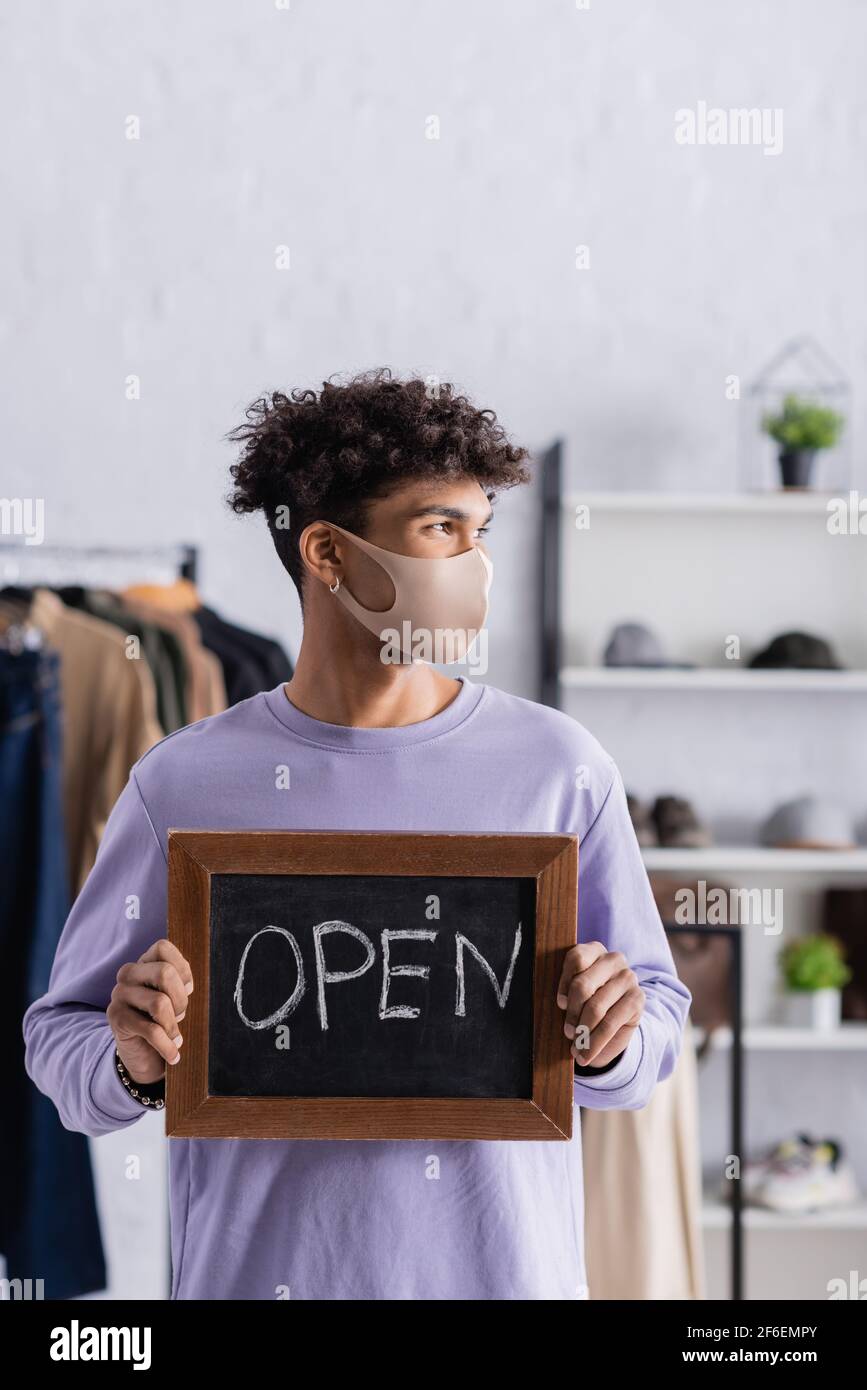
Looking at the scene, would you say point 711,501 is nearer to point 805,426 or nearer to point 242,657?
point 805,426

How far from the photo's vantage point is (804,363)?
9.43 ft

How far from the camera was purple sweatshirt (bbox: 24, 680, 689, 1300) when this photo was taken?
1077 millimetres

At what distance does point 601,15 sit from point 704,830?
5.70 ft

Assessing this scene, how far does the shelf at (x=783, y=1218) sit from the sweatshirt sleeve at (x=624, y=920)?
162cm

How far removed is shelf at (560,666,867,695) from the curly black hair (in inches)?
57.8

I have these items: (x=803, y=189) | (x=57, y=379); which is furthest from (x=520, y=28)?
(x=57, y=379)

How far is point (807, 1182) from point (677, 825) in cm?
76

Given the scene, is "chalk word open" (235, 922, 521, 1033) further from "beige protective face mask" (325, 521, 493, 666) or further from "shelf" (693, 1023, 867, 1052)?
"shelf" (693, 1023, 867, 1052)

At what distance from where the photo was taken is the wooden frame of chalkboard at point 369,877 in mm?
1051

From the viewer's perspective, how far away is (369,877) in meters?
1.07

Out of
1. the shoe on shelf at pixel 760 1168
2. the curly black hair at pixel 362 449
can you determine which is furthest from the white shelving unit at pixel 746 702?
the curly black hair at pixel 362 449

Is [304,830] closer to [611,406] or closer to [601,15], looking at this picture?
[611,406]

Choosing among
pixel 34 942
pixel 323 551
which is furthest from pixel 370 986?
pixel 34 942
